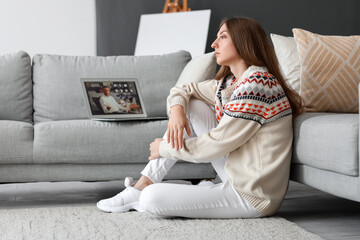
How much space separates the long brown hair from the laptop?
0.72 meters

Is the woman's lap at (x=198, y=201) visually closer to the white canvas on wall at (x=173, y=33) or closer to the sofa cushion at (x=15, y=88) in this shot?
the sofa cushion at (x=15, y=88)

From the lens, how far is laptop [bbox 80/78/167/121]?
105 inches

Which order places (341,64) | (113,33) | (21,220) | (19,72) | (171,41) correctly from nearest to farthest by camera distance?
(21,220) → (341,64) → (19,72) → (171,41) → (113,33)

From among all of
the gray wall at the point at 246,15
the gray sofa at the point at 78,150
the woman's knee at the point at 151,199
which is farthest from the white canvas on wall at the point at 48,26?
the woman's knee at the point at 151,199

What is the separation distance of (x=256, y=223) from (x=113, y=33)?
373 centimetres

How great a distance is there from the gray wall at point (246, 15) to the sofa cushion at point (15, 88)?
7.50 feet

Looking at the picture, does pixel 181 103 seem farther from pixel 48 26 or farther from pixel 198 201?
pixel 48 26

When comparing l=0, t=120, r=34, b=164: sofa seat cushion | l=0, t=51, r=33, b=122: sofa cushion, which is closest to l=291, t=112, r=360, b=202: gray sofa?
l=0, t=120, r=34, b=164: sofa seat cushion

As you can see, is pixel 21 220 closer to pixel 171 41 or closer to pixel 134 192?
pixel 134 192

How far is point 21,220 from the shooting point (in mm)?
2154

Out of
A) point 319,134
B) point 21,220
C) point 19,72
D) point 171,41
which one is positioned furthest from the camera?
point 171,41

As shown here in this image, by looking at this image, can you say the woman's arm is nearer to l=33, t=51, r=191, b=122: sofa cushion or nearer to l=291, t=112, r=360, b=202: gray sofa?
l=291, t=112, r=360, b=202: gray sofa

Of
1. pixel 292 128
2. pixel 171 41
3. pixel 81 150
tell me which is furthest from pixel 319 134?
pixel 171 41

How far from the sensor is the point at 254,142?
2064 millimetres
